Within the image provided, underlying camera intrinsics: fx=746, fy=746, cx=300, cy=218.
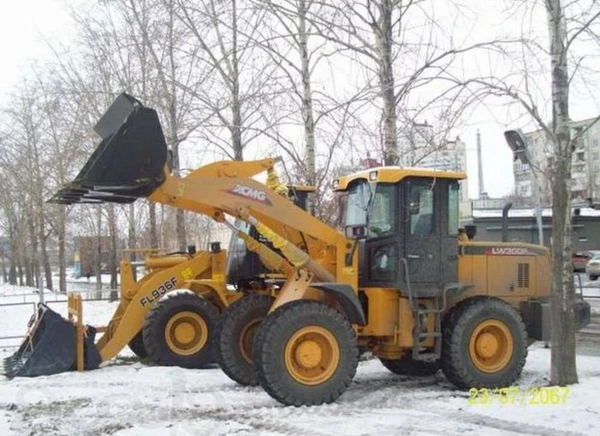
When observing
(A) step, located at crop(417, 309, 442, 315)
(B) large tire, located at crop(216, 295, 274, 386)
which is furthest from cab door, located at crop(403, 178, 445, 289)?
(B) large tire, located at crop(216, 295, 274, 386)

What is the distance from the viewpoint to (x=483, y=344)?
9641 millimetres

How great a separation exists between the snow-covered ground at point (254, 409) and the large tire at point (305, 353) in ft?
0.70

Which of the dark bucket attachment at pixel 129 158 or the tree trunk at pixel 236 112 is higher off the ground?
the tree trunk at pixel 236 112

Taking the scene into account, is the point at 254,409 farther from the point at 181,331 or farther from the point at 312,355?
the point at 181,331

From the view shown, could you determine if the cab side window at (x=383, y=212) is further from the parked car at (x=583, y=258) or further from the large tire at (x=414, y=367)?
the parked car at (x=583, y=258)

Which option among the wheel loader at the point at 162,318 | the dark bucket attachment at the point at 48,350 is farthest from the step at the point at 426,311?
the dark bucket attachment at the point at 48,350

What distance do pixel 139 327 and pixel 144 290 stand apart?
0.61 meters

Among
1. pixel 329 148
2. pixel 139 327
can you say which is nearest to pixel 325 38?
pixel 329 148

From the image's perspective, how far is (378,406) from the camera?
852cm

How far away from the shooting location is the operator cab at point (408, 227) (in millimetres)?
9422

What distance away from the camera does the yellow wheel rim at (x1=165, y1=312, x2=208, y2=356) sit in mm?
12086

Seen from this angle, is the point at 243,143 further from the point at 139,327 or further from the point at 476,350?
the point at 476,350

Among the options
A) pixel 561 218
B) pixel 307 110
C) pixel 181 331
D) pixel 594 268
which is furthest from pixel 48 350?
pixel 594 268

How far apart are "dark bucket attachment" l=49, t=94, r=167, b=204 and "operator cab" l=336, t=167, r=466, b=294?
271 centimetres
